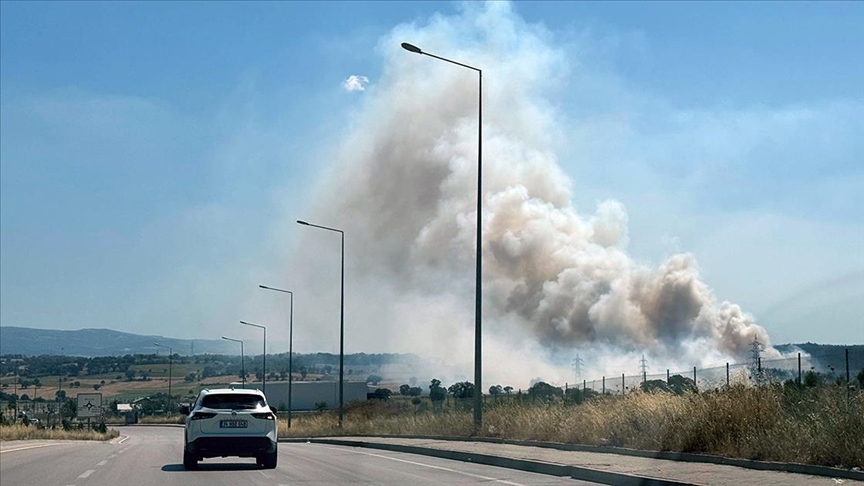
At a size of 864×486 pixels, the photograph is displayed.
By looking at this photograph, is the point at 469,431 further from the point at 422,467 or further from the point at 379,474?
the point at 379,474

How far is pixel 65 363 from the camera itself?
19612 centimetres

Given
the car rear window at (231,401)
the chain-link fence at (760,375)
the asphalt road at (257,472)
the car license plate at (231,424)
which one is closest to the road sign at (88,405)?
the chain-link fence at (760,375)

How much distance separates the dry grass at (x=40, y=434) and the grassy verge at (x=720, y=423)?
2527 centimetres

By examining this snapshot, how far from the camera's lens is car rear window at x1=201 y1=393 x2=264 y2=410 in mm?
23484

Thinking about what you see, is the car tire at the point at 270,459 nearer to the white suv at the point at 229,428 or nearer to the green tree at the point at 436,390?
the white suv at the point at 229,428

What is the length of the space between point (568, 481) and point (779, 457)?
3.82m

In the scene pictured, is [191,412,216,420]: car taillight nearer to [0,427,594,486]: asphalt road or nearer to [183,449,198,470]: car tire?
[183,449,198,470]: car tire

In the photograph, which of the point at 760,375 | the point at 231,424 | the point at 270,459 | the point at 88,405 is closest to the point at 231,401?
the point at 231,424

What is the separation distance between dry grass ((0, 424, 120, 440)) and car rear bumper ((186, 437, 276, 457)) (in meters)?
27.3

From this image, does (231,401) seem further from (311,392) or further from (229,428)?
(311,392)

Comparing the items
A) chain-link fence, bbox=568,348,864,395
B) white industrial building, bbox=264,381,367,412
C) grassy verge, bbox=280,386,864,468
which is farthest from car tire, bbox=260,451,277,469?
white industrial building, bbox=264,381,367,412

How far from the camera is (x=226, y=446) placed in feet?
75.3

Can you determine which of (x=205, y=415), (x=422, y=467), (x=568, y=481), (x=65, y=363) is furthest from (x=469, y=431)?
(x=65, y=363)

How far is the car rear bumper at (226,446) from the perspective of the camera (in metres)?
22.9
